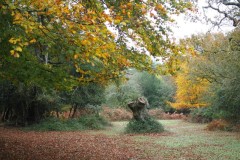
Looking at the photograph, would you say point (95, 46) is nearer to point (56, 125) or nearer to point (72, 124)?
point (56, 125)

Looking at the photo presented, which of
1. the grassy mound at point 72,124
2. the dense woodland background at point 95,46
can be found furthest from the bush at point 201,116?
the grassy mound at point 72,124

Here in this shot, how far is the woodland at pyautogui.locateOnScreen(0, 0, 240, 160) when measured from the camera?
4426 mm

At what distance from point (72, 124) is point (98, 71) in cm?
1053

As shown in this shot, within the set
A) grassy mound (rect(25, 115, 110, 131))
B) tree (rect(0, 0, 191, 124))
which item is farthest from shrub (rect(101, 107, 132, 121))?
tree (rect(0, 0, 191, 124))

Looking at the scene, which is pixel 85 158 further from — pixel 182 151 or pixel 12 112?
pixel 12 112

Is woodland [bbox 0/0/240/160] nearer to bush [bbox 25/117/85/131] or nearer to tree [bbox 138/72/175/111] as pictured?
bush [bbox 25/117/85/131]

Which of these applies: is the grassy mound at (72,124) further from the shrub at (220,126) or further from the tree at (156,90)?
the tree at (156,90)

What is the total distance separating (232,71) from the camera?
15906mm

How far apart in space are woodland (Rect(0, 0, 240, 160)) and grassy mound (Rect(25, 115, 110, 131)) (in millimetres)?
80

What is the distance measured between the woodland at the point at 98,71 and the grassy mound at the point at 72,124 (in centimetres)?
8

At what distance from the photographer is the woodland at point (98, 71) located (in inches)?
174

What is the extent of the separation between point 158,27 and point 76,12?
9.13 ft

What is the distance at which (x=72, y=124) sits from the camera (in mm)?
20594

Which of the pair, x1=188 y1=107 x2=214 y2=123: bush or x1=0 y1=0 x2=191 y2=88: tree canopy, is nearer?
x1=0 y1=0 x2=191 y2=88: tree canopy
